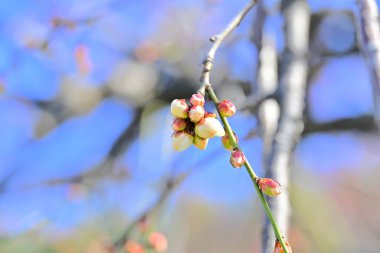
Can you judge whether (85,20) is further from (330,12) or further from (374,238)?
(374,238)

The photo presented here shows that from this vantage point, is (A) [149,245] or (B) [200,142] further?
(A) [149,245]

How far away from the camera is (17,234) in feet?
7.09

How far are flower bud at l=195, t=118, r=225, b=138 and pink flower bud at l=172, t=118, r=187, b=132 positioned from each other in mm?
14

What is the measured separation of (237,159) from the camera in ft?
1.39

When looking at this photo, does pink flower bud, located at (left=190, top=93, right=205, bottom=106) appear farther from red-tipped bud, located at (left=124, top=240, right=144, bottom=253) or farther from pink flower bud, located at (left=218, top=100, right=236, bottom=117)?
red-tipped bud, located at (left=124, top=240, right=144, bottom=253)

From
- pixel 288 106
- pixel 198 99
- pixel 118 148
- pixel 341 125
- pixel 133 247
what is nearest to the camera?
pixel 198 99

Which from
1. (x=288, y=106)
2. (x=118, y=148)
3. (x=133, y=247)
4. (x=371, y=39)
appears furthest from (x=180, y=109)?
(x=118, y=148)

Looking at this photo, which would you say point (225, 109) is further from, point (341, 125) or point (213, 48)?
point (341, 125)

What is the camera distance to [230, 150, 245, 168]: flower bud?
0.42m

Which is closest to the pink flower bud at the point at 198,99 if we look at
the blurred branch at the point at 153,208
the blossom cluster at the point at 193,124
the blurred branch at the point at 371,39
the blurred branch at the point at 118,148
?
the blossom cluster at the point at 193,124

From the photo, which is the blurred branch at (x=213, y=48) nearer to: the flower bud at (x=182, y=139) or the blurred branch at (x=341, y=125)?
the flower bud at (x=182, y=139)

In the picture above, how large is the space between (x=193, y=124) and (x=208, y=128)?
0.03 m

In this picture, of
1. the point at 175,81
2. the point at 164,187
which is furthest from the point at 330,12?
the point at 164,187

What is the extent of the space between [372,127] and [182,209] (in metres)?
1.40
